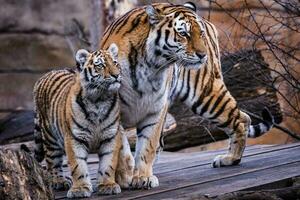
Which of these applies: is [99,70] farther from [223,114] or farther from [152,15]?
[223,114]

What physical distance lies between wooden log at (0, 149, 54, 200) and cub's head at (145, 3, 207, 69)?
4.07 feet

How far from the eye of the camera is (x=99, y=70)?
4402 millimetres

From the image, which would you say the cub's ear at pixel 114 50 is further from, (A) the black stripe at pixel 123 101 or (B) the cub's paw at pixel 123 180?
(B) the cub's paw at pixel 123 180

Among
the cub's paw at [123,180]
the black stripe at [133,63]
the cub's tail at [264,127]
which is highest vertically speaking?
the black stripe at [133,63]

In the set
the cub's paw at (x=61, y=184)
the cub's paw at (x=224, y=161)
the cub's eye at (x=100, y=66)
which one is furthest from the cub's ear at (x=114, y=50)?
the cub's paw at (x=224, y=161)

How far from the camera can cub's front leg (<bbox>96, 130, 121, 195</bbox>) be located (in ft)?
14.9

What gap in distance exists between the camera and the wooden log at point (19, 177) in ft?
12.0

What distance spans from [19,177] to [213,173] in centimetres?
198

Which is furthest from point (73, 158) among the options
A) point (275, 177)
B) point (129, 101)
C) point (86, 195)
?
point (275, 177)

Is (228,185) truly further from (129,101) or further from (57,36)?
(57,36)

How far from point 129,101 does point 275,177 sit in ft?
3.28

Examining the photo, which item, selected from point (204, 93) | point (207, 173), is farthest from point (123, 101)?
point (204, 93)

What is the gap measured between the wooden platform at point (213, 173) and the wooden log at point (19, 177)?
69 cm

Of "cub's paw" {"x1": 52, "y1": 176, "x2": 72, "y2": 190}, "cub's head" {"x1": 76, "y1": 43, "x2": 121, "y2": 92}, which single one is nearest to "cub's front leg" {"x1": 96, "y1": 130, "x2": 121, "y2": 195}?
"cub's head" {"x1": 76, "y1": 43, "x2": 121, "y2": 92}
